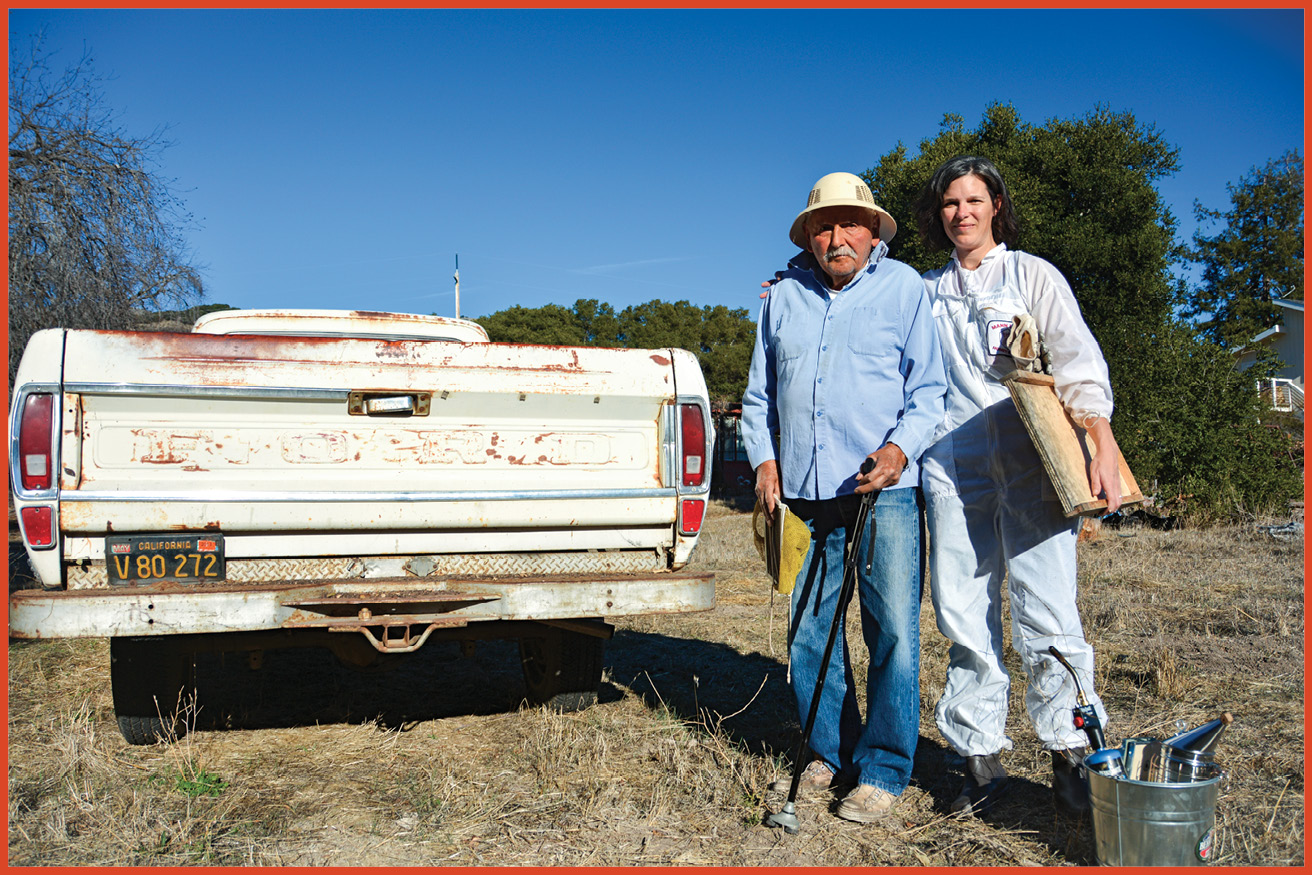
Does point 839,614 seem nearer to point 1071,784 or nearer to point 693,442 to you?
point 1071,784

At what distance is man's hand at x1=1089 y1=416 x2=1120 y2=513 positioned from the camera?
2748mm

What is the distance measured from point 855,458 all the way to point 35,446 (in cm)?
274

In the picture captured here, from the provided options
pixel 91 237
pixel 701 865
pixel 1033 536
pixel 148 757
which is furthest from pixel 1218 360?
pixel 91 237

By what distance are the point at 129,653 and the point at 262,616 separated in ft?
2.69

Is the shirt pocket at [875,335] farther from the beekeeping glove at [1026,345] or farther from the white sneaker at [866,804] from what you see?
the white sneaker at [866,804]

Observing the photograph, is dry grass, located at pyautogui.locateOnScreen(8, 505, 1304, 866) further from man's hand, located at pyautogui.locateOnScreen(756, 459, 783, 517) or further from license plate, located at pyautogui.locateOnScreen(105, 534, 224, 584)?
man's hand, located at pyautogui.locateOnScreen(756, 459, 783, 517)

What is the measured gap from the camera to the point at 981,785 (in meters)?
3.06

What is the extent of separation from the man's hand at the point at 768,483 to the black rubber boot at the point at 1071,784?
1.17 m

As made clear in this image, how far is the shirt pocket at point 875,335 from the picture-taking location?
121 inches

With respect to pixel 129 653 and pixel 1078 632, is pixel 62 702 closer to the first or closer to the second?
pixel 129 653

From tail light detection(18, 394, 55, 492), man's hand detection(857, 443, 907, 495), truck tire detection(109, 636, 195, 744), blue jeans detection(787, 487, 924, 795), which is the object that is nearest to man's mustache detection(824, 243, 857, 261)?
man's hand detection(857, 443, 907, 495)

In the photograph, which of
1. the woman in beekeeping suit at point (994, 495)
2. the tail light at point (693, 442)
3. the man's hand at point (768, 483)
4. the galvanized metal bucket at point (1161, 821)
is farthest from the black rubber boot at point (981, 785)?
the tail light at point (693, 442)

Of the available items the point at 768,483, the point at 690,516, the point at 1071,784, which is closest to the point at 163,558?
the point at 690,516

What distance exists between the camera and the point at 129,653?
361 centimetres
